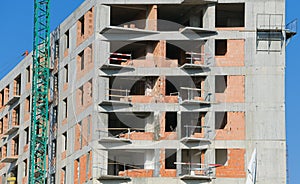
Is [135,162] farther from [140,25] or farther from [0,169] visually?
[0,169]

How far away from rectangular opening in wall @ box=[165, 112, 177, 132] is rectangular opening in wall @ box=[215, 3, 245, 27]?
443 inches

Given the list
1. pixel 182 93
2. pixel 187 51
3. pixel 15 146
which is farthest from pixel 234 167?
pixel 15 146

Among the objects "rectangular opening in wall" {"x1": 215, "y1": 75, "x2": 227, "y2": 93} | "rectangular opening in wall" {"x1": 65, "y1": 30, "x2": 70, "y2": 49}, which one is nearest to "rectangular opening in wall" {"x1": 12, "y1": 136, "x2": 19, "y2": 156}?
"rectangular opening in wall" {"x1": 65, "y1": 30, "x2": 70, "y2": 49}

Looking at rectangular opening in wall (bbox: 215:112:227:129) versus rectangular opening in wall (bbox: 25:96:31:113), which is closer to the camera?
rectangular opening in wall (bbox: 215:112:227:129)

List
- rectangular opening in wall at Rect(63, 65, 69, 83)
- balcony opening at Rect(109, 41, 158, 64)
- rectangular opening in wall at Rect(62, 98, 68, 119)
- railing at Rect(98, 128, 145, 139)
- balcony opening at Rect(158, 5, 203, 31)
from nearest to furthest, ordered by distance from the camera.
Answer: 1. railing at Rect(98, 128, 145, 139)
2. balcony opening at Rect(109, 41, 158, 64)
3. balcony opening at Rect(158, 5, 203, 31)
4. rectangular opening in wall at Rect(62, 98, 68, 119)
5. rectangular opening in wall at Rect(63, 65, 69, 83)

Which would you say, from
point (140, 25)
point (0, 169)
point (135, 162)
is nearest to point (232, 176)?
point (135, 162)

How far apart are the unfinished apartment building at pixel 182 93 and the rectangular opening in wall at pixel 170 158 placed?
10 cm

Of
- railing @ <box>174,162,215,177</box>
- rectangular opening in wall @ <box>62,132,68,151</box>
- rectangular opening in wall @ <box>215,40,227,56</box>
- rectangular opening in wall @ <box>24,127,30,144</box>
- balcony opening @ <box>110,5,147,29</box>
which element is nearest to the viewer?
railing @ <box>174,162,215,177</box>

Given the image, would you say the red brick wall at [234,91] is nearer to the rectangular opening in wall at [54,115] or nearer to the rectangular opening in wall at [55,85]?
the rectangular opening in wall at [54,115]

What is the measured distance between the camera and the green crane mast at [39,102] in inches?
4919

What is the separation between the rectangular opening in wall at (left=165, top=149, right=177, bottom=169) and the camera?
110 meters

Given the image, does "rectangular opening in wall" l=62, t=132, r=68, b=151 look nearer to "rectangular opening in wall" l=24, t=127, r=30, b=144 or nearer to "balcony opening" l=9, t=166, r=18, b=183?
"rectangular opening in wall" l=24, t=127, r=30, b=144

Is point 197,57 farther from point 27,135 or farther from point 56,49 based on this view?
point 27,135

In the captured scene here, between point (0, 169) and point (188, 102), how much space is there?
140 ft
